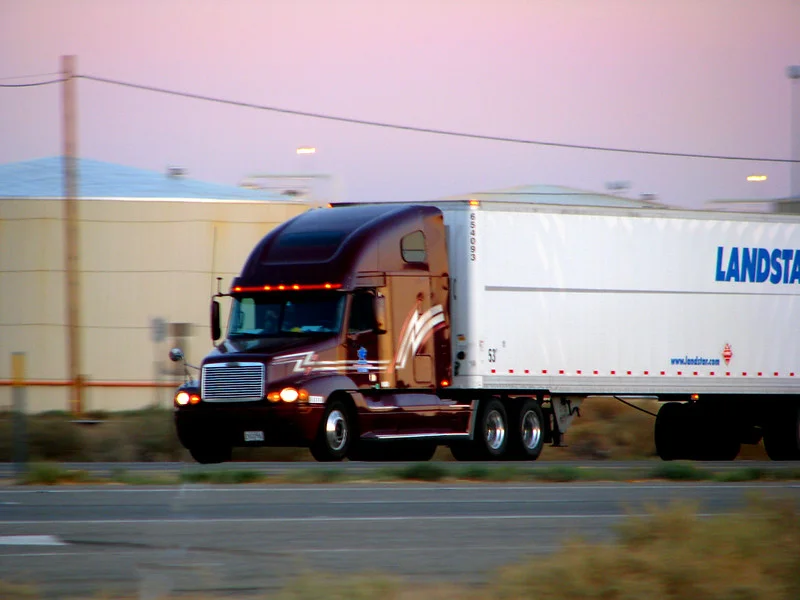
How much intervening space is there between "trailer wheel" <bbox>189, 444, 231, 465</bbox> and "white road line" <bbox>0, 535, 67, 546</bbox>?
10.1 m

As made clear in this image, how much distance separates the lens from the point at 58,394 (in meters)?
36.1

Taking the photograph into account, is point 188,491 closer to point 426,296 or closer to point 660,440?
point 426,296

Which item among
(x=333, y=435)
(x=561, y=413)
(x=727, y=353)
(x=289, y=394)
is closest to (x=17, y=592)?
(x=289, y=394)

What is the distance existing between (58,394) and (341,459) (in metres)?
17.9

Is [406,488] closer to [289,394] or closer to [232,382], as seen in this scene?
[289,394]

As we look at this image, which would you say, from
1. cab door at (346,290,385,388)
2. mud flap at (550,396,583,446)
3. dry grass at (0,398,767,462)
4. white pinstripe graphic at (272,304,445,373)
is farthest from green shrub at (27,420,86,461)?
mud flap at (550,396,583,446)

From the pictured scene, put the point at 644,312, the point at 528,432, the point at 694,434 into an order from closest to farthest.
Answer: the point at 528,432 < the point at 644,312 < the point at 694,434

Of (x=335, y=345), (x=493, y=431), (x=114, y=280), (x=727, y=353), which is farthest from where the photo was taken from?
(x=114, y=280)

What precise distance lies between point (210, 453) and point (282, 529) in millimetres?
10007

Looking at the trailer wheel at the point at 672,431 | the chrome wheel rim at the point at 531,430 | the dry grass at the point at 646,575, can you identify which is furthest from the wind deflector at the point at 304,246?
the dry grass at the point at 646,575

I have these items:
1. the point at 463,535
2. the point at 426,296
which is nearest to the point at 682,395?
the point at 426,296

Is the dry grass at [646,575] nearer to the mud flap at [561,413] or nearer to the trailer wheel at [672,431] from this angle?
the mud flap at [561,413]

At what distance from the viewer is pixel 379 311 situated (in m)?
20.4

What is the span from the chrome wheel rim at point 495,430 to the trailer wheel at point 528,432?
0.81ft
